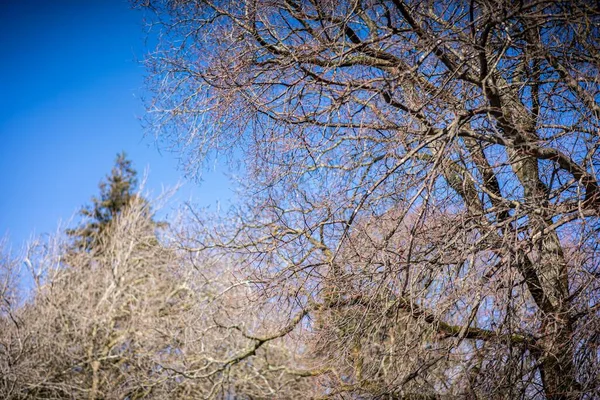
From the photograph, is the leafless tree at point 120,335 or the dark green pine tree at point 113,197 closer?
the leafless tree at point 120,335

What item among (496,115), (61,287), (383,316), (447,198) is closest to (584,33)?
(496,115)

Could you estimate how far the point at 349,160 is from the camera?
4.77 meters

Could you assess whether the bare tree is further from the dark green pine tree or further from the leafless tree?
the dark green pine tree

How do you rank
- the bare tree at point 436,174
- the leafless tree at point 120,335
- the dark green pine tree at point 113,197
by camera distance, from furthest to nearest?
the dark green pine tree at point 113,197, the leafless tree at point 120,335, the bare tree at point 436,174

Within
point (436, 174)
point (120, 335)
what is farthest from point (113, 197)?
point (436, 174)

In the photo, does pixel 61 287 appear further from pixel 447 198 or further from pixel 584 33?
pixel 584 33

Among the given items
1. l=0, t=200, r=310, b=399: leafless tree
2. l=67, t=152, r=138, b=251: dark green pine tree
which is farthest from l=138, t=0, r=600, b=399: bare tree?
l=67, t=152, r=138, b=251: dark green pine tree

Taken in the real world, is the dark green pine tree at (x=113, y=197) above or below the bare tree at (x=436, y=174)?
above

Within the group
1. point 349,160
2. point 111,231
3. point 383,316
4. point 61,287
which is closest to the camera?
point 383,316

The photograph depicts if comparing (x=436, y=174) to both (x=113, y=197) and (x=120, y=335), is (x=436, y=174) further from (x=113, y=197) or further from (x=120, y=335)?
(x=113, y=197)

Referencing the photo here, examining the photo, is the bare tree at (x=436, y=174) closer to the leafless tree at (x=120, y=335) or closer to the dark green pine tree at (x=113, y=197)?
the leafless tree at (x=120, y=335)

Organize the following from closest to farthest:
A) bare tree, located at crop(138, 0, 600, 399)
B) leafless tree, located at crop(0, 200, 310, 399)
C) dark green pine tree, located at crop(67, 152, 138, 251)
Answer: bare tree, located at crop(138, 0, 600, 399) < leafless tree, located at crop(0, 200, 310, 399) < dark green pine tree, located at crop(67, 152, 138, 251)

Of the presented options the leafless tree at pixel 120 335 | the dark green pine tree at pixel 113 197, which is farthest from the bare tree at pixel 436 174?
the dark green pine tree at pixel 113 197

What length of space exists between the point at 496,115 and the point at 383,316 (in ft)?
6.61
